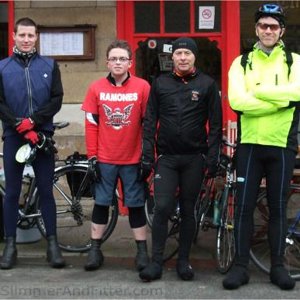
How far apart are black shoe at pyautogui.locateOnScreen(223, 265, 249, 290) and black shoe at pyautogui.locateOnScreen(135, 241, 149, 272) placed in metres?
0.73

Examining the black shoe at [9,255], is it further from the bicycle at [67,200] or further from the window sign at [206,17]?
the window sign at [206,17]

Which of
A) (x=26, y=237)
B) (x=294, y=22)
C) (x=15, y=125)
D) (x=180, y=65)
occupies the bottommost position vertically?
(x=26, y=237)

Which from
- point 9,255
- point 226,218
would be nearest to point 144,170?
point 226,218

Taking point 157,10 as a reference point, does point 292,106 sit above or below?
below

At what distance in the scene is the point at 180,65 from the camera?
15.9 ft

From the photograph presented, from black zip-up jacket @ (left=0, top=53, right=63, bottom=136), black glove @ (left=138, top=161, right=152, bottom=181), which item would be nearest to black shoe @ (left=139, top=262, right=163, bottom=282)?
black glove @ (left=138, top=161, right=152, bottom=181)

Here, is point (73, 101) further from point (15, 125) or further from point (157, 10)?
point (15, 125)

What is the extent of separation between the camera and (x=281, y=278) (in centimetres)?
473

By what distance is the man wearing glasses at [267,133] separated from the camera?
4605 millimetres

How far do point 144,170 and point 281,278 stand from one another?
1319 millimetres

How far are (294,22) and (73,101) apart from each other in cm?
264

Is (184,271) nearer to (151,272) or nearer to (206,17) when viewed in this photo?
(151,272)

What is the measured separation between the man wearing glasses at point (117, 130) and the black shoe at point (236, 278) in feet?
2.44

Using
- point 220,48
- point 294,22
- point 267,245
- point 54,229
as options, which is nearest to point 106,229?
point 54,229
